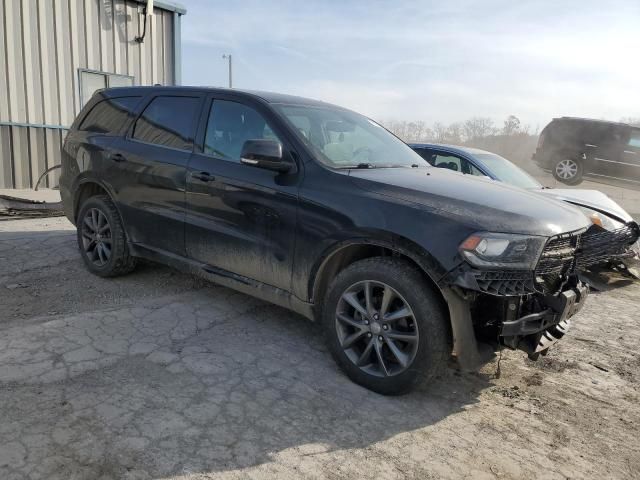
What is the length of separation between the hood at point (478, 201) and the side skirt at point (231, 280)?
0.94 metres

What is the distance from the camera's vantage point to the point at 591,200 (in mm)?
6234

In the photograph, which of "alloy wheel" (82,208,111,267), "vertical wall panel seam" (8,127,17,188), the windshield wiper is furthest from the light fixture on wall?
the windshield wiper

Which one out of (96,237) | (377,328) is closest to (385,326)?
(377,328)

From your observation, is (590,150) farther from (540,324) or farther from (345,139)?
(540,324)

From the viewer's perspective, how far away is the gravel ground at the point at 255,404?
7.98ft

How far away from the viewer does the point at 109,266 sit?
187 inches

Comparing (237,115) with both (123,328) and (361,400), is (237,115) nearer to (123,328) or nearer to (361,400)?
(123,328)

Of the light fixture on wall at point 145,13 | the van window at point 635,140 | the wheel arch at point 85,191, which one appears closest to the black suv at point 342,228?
the wheel arch at point 85,191

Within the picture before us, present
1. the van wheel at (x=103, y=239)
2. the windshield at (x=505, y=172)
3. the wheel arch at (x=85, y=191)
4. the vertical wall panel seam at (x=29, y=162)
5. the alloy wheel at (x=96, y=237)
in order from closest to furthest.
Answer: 1. the van wheel at (x=103, y=239)
2. the alloy wheel at (x=96, y=237)
3. the wheel arch at (x=85, y=191)
4. the windshield at (x=505, y=172)
5. the vertical wall panel seam at (x=29, y=162)

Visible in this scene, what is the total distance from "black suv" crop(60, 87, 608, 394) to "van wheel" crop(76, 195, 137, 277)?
2 centimetres

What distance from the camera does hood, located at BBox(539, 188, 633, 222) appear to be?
5875mm

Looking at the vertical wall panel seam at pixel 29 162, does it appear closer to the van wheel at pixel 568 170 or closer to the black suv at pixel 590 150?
the black suv at pixel 590 150

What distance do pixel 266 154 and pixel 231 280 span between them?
1.06 metres

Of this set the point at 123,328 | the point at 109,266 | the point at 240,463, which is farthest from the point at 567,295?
the point at 109,266
